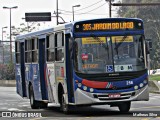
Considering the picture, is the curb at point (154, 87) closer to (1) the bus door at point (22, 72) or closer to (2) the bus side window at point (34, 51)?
(1) the bus door at point (22, 72)

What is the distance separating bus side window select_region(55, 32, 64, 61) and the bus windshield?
123 centimetres

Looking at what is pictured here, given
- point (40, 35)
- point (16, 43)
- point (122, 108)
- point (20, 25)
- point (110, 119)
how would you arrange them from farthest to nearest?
point (20, 25) → point (16, 43) → point (40, 35) → point (122, 108) → point (110, 119)

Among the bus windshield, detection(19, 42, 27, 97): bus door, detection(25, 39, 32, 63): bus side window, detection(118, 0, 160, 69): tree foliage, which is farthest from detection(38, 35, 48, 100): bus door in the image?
detection(118, 0, 160, 69): tree foliage

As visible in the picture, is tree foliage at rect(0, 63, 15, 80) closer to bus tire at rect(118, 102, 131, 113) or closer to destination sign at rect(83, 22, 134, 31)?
bus tire at rect(118, 102, 131, 113)

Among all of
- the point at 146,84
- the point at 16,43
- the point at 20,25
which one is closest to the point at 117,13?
the point at 20,25

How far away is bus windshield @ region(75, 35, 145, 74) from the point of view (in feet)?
59.1

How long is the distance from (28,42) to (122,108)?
241 inches

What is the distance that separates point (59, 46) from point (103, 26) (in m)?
1.93

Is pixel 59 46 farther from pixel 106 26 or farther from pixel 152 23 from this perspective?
pixel 152 23

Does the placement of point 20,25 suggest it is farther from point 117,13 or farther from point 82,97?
point 82,97

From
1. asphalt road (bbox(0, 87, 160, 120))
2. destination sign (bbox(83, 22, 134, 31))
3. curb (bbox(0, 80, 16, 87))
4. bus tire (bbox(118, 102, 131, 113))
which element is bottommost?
curb (bbox(0, 80, 16, 87))

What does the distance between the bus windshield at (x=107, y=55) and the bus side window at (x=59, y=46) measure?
1.23 m

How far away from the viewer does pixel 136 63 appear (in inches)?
720

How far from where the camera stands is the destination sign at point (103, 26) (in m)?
18.4
